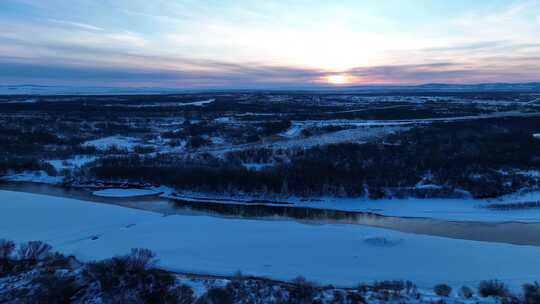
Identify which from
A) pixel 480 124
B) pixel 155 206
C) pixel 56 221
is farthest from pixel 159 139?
pixel 480 124

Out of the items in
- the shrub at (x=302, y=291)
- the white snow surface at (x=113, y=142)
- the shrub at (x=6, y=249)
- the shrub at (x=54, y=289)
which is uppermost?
the white snow surface at (x=113, y=142)

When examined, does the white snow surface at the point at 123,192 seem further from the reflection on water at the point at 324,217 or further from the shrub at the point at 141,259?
the shrub at the point at 141,259

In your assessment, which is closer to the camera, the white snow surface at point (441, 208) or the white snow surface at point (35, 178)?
the white snow surface at point (441, 208)

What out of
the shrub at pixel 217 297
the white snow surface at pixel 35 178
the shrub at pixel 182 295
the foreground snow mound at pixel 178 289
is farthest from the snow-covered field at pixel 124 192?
the shrub at pixel 217 297

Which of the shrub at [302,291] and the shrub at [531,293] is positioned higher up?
the shrub at [531,293]

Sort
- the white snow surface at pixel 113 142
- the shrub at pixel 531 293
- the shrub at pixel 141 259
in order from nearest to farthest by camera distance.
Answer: the shrub at pixel 531 293 < the shrub at pixel 141 259 < the white snow surface at pixel 113 142

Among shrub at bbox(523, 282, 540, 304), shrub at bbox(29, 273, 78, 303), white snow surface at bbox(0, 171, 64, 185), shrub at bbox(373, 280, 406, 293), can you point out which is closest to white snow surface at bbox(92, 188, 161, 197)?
white snow surface at bbox(0, 171, 64, 185)

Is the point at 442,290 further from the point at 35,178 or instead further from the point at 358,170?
the point at 35,178

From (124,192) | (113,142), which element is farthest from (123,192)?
(113,142)
